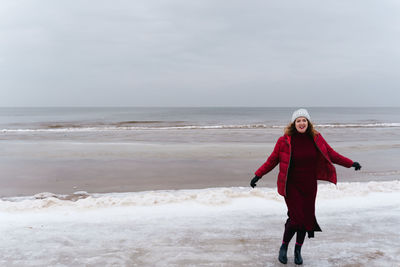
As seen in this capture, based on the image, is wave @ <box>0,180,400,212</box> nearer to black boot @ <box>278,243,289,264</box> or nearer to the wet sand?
the wet sand

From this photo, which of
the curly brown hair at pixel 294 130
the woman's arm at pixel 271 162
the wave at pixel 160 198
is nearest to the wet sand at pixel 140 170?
the wave at pixel 160 198

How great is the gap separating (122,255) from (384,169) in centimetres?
902

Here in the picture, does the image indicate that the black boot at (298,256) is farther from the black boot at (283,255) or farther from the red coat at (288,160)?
the red coat at (288,160)

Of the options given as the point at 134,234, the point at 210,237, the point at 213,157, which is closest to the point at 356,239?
the point at 210,237

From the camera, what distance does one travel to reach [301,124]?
3.05m

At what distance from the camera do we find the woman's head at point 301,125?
10.0ft

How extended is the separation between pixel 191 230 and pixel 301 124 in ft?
7.68

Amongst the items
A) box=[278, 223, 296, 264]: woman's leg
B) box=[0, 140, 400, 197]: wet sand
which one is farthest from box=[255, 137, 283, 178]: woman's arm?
box=[0, 140, 400, 197]: wet sand

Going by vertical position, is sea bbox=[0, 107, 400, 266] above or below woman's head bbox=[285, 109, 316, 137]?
below

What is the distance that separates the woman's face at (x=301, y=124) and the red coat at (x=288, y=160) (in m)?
0.13

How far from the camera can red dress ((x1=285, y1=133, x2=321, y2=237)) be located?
306 cm

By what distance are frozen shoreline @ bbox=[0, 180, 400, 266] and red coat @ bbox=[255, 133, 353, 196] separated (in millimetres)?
1029

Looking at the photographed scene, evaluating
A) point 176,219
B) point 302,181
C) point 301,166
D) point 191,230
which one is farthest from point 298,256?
point 176,219

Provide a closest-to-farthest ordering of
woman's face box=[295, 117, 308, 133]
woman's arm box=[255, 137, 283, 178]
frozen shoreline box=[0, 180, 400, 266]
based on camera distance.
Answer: woman's face box=[295, 117, 308, 133]
woman's arm box=[255, 137, 283, 178]
frozen shoreline box=[0, 180, 400, 266]
